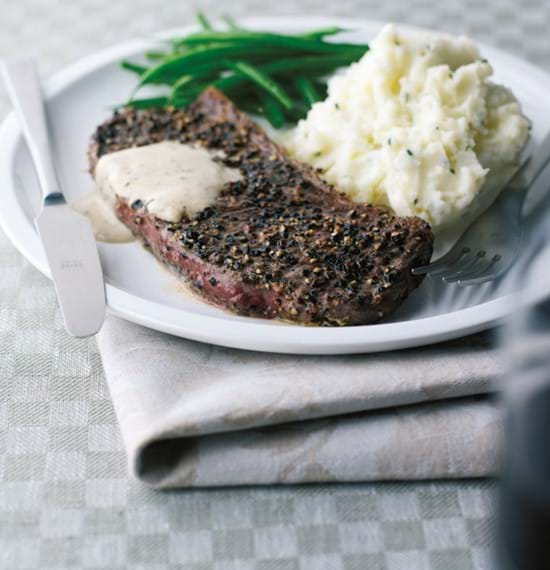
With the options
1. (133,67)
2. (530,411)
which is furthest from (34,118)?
(530,411)

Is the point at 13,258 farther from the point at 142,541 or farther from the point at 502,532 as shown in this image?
the point at 502,532

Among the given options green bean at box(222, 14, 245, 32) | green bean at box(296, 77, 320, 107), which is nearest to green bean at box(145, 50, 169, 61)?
green bean at box(222, 14, 245, 32)

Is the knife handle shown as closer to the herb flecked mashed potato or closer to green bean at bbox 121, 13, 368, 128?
green bean at bbox 121, 13, 368, 128

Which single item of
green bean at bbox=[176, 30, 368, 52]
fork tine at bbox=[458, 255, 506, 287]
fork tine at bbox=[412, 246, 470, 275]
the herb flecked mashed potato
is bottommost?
green bean at bbox=[176, 30, 368, 52]

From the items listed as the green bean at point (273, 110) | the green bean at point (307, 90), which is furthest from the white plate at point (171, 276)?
the green bean at point (273, 110)

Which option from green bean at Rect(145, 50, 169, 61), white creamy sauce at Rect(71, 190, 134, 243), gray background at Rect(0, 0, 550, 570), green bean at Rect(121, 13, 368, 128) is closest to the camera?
gray background at Rect(0, 0, 550, 570)

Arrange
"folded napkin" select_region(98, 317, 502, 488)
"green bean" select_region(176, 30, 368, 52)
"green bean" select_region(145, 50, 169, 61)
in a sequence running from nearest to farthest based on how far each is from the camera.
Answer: "folded napkin" select_region(98, 317, 502, 488) < "green bean" select_region(176, 30, 368, 52) < "green bean" select_region(145, 50, 169, 61)

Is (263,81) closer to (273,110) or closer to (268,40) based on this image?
(273,110)
